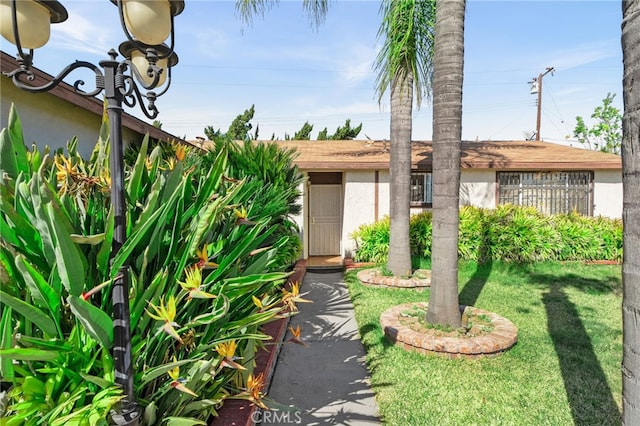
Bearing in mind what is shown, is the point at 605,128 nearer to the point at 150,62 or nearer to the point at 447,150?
the point at 447,150

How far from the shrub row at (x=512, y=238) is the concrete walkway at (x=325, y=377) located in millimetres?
3919

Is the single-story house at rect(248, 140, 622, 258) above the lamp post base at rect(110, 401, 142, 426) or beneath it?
above

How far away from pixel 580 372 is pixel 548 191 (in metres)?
8.80

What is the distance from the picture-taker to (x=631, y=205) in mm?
1296

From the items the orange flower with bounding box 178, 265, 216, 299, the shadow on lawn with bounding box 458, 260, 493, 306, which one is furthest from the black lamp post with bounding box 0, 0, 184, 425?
the shadow on lawn with bounding box 458, 260, 493, 306

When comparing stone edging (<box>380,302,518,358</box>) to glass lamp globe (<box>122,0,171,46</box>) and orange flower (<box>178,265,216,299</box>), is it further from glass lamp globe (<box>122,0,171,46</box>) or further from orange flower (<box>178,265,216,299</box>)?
glass lamp globe (<box>122,0,171,46</box>)

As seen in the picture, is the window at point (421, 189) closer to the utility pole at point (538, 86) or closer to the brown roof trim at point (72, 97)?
the brown roof trim at point (72, 97)

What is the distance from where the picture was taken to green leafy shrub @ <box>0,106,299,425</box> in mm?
1635

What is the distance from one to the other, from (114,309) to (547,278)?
30.6 feet

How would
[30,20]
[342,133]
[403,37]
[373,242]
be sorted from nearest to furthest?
[30,20] < [403,37] < [373,242] < [342,133]

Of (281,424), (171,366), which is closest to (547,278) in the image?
(281,424)

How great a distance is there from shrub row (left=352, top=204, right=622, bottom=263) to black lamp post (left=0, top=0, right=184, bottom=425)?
27.0 feet

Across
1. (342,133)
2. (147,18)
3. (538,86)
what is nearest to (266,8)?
(147,18)

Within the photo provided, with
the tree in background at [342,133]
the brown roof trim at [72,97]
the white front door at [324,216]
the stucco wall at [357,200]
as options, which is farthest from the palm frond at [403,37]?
the tree in background at [342,133]
